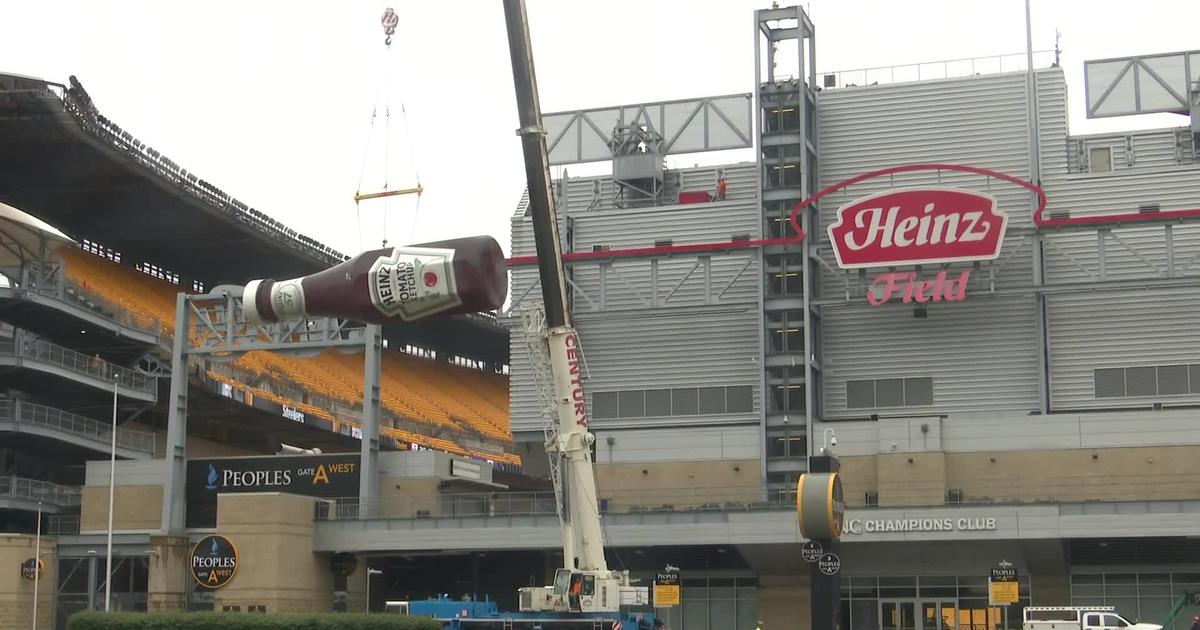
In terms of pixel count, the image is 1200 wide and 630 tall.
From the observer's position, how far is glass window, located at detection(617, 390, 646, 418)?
234 feet

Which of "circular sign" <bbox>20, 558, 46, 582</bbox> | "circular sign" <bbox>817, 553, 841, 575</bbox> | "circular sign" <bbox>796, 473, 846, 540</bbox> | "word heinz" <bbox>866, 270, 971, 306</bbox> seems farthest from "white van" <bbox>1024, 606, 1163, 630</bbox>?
"circular sign" <bbox>20, 558, 46, 582</bbox>

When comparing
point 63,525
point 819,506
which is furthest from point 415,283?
point 63,525

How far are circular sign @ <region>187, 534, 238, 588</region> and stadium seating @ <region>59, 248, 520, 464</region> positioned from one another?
1395 centimetres

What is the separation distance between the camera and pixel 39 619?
6488 cm

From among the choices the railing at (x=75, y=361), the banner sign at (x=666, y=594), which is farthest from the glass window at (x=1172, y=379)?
the railing at (x=75, y=361)

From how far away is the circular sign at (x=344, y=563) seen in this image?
210 feet

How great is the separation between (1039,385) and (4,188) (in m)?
52.3

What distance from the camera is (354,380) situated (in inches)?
4355

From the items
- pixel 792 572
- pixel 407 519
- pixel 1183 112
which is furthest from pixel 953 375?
pixel 407 519

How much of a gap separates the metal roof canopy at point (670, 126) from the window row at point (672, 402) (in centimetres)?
1151

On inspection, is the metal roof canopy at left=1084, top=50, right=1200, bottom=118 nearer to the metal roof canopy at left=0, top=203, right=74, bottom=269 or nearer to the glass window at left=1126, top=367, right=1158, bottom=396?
the glass window at left=1126, top=367, right=1158, bottom=396

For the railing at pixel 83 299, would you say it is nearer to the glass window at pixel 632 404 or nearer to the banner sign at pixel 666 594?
the glass window at pixel 632 404

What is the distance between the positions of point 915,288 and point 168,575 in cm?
3137

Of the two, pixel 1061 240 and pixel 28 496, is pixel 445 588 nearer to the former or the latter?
pixel 28 496
